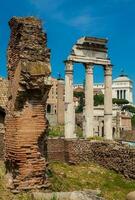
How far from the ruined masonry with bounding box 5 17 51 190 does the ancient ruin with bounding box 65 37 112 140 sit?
18647 millimetres

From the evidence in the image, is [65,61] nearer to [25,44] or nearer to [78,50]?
[78,50]

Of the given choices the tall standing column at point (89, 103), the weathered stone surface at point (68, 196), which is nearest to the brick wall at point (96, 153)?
the tall standing column at point (89, 103)

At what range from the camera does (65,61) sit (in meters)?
31.8

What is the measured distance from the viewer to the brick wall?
22875mm

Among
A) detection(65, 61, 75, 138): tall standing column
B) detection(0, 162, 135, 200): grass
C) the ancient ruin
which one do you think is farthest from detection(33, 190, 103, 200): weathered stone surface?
detection(65, 61, 75, 138): tall standing column

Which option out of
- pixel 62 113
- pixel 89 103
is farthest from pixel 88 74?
pixel 62 113

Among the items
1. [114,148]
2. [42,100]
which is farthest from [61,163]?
[42,100]

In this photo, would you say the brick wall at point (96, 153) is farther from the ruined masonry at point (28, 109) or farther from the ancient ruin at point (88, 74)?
the ruined masonry at point (28, 109)

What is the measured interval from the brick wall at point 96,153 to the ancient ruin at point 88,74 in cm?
490

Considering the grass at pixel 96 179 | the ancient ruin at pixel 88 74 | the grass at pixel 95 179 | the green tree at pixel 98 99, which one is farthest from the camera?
the green tree at pixel 98 99

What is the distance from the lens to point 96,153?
25297 mm

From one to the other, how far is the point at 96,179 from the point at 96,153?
3673mm

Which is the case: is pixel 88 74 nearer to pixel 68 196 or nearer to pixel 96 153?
pixel 96 153

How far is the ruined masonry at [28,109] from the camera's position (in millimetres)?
12227
